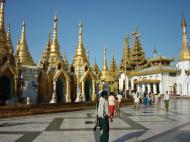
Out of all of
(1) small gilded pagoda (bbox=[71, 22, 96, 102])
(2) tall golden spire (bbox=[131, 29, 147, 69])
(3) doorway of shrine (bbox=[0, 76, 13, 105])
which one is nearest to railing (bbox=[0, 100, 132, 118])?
(3) doorway of shrine (bbox=[0, 76, 13, 105])

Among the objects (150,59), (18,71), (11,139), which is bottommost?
(11,139)

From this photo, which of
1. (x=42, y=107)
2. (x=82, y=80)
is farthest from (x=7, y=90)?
(x=82, y=80)

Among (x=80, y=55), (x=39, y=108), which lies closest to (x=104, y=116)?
(x=39, y=108)

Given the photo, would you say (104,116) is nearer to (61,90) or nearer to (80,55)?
(61,90)

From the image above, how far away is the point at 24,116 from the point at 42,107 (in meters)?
1.99

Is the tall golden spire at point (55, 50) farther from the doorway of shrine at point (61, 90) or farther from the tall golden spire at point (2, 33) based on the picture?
the tall golden spire at point (2, 33)

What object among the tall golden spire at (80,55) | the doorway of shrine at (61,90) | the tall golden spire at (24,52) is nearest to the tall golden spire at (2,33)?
the tall golden spire at (24,52)

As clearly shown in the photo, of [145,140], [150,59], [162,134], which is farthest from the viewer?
[150,59]

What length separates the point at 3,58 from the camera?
23.4 metres

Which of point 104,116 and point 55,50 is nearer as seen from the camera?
point 104,116

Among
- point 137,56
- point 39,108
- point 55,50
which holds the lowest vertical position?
point 39,108

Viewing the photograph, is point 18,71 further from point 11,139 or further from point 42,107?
point 11,139

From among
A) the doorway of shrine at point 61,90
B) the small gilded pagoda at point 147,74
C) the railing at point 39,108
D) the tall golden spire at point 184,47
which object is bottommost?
the railing at point 39,108

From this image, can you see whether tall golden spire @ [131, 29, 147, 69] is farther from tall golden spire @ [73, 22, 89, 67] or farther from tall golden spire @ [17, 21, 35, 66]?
tall golden spire @ [17, 21, 35, 66]
